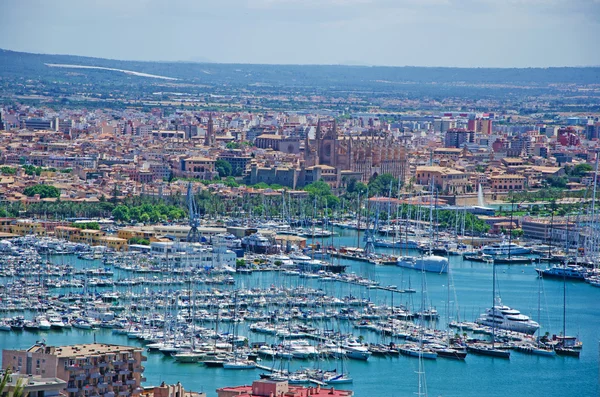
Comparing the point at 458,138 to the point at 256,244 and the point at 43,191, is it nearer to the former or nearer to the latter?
the point at 43,191

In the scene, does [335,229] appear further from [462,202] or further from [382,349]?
[382,349]

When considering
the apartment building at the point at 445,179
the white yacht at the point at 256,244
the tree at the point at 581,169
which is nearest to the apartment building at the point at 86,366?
the white yacht at the point at 256,244

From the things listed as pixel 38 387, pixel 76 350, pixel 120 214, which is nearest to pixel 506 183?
pixel 120 214

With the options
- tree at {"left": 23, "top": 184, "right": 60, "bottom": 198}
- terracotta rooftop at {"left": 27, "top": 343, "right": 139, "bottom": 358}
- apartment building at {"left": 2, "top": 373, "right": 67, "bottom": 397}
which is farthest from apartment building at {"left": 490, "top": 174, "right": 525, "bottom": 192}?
apartment building at {"left": 2, "top": 373, "right": 67, "bottom": 397}

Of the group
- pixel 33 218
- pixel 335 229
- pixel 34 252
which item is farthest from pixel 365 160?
pixel 34 252

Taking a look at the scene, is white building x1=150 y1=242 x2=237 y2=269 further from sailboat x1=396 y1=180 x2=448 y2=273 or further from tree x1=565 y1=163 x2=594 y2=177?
tree x1=565 y1=163 x2=594 y2=177

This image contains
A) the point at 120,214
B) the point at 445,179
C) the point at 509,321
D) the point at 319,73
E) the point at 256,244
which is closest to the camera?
the point at 509,321
